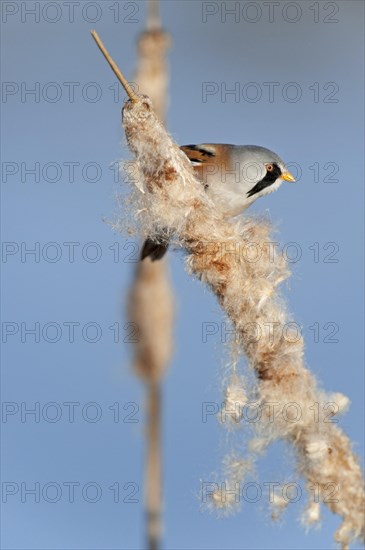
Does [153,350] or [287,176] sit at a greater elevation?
[287,176]

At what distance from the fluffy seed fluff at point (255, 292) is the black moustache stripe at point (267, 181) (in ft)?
3.44

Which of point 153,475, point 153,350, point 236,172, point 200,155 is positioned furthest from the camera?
point 236,172

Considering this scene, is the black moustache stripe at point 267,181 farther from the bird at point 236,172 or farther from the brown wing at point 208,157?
the brown wing at point 208,157

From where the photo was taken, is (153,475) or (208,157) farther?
(208,157)

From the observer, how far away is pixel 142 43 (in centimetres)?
124

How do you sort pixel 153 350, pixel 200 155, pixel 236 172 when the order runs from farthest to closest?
pixel 236 172 < pixel 200 155 < pixel 153 350

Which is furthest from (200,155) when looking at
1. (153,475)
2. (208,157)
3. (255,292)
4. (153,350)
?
(153,475)

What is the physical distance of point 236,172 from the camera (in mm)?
3270

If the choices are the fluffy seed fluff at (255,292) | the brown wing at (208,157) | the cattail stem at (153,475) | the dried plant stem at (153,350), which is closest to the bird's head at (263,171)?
the brown wing at (208,157)

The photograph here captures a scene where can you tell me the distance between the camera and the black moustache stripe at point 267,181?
10.8 feet

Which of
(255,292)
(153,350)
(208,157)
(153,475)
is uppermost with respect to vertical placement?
(208,157)

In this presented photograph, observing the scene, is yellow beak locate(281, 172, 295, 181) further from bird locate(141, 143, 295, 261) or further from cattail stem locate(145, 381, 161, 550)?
cattail stem locate(145, 381, 161, 550)

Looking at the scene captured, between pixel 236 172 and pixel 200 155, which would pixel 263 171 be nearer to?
pixel 236 172

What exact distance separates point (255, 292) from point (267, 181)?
1472mm
